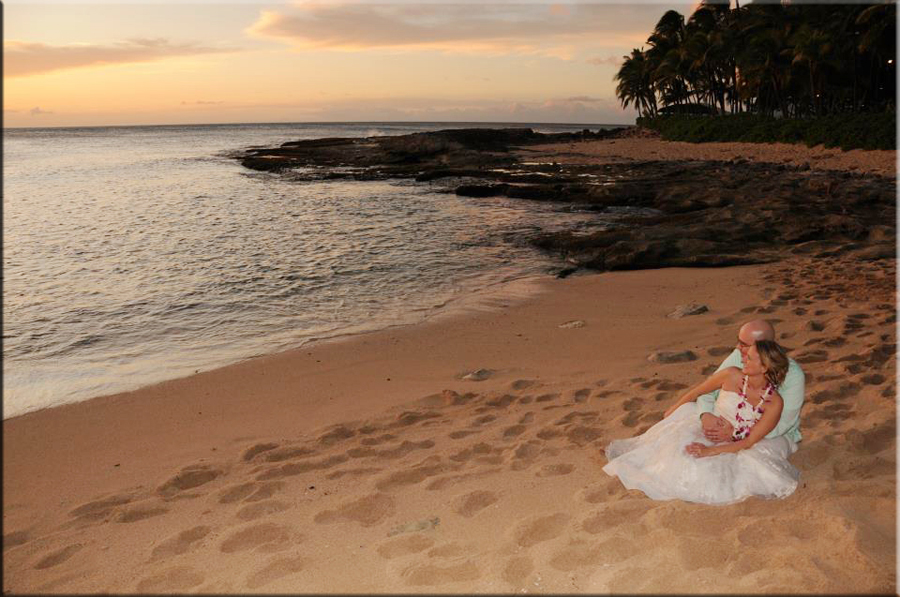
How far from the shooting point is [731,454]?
13.5 ft

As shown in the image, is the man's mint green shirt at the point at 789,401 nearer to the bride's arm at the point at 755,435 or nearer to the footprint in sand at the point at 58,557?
the bride's arm at the point at 755,435

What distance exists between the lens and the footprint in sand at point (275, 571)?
3471 mm

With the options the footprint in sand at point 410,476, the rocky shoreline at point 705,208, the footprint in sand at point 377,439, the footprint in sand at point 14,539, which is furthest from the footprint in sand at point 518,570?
the rocky shoreline at point 705,208

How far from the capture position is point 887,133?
28.6m

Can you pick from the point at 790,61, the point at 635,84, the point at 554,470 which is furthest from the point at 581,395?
the point at 635,84

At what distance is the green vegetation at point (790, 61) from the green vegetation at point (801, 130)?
71 millimetres

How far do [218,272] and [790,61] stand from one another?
146 feet

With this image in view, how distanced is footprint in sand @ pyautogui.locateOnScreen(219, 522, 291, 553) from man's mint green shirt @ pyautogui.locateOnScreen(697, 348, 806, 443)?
2.87 m

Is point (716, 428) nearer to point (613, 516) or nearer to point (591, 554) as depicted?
point (613, 516)

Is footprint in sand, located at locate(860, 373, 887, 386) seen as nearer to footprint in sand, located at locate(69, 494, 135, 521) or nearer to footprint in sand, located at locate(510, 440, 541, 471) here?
footprint in sand, located at locate(510, 440, 541, 471)

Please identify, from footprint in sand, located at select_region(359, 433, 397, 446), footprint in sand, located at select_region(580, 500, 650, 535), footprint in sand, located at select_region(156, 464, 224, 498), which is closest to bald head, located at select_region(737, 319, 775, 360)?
footprint in sand, located at select_region(580, 500, 650, 535)

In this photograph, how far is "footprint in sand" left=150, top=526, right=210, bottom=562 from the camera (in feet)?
12.7

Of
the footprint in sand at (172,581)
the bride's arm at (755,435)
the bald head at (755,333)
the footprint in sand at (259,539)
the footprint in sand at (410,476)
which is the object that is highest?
the bald head at (755,333)

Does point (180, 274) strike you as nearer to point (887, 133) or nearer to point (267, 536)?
point (267, 536)
